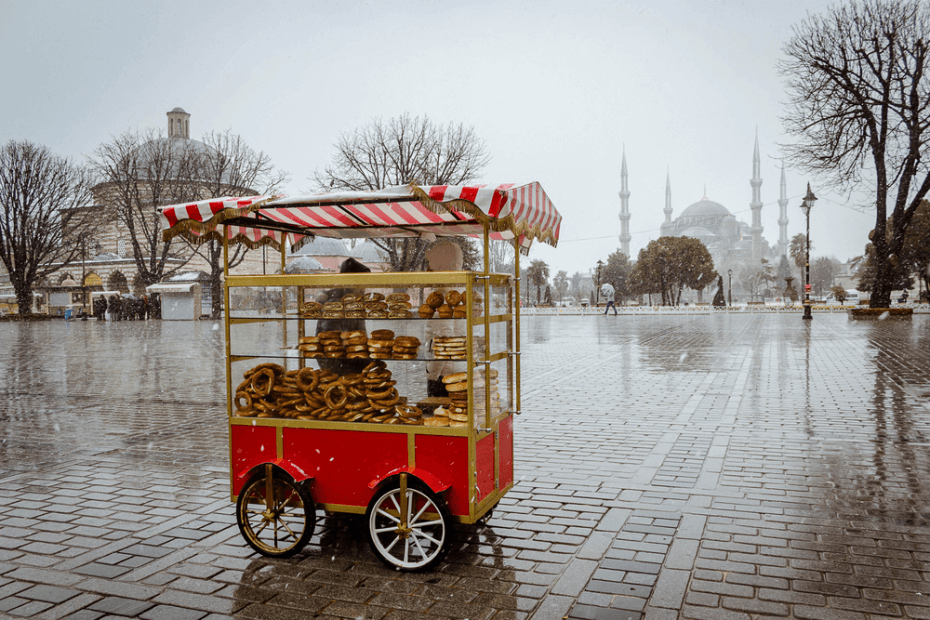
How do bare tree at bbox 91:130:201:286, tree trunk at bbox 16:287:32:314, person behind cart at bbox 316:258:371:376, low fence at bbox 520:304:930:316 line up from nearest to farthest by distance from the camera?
person behind cart at bbox 316:258:371:376, bare tree at bbox 91:130:201:286, tree trunk at bbox 16:287:32:314, low fence at bbox 520:304:930:316

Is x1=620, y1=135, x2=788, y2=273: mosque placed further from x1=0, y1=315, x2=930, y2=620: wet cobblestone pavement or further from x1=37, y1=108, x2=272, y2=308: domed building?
x1=0, y1=315, x2=930, y2=620: wet cobblestone pavement

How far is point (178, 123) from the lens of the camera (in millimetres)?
76688

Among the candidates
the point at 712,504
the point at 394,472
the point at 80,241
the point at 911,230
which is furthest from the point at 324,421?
the point at 911,230

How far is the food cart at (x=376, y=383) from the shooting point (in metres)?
4.40

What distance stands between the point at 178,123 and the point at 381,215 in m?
80.3

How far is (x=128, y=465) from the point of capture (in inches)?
272

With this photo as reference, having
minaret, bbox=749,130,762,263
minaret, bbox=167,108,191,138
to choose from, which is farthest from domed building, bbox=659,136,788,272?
minaret, bbox=167,108,191,138

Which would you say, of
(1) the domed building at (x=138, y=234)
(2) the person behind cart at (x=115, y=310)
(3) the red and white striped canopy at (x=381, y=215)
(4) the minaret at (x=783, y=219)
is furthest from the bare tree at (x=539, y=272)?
(4) the minaret at (x=783, y=219)

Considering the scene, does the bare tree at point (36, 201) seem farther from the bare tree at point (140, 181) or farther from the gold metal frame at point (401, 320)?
the gold metal frame at point (401, 320)

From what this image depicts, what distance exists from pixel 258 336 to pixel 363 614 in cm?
221

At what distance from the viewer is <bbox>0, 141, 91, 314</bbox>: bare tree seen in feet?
145

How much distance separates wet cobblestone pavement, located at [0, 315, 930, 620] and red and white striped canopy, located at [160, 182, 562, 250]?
7.09 ft

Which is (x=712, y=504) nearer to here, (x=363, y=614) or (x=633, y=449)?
(x=633, y=449)

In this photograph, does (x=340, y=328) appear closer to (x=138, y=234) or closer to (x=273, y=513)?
(x=273, y=513)
